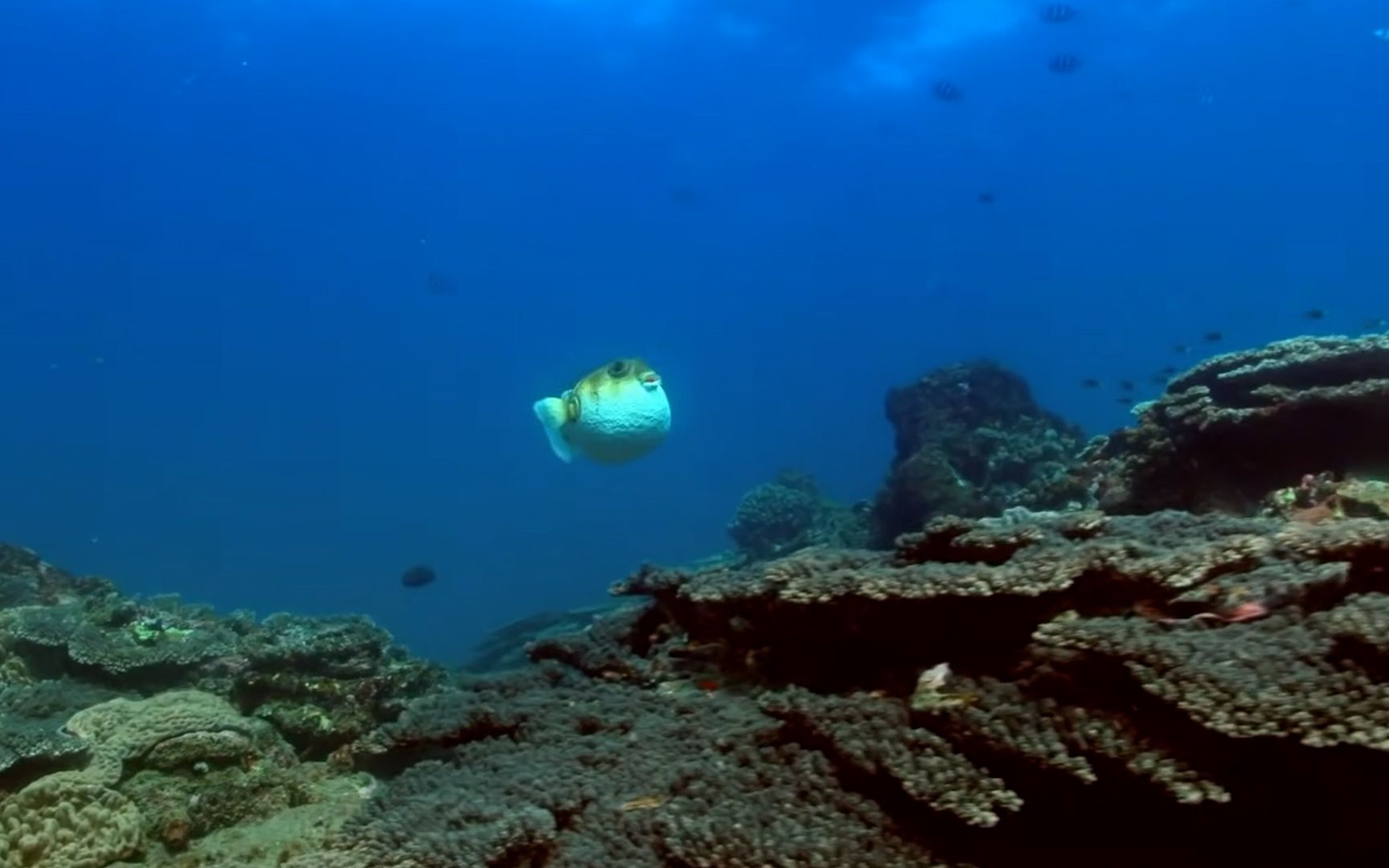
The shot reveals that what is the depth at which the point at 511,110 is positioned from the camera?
84375mm

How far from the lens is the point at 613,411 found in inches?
268

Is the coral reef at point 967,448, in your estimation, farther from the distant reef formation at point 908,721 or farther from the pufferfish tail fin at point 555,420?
the distant reef formation at point 908,721

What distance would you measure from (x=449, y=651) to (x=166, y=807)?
46675 millimetres

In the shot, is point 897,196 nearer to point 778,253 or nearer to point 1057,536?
point 778,253

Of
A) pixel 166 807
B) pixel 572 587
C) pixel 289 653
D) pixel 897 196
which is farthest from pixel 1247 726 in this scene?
pixel 897 196

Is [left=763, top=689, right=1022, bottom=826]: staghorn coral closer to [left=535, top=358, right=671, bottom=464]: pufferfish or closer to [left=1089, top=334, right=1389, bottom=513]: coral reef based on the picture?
[left=535, top=358, right=671, bottom=464]: pufferfish

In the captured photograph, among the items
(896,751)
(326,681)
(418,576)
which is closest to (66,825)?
(326,681)

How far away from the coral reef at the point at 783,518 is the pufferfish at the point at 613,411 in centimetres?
1153

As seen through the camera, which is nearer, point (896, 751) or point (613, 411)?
point (896, 751)

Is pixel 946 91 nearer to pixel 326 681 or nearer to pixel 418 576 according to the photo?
pixel 418 576

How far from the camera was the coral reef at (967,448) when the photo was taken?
13.9 meters

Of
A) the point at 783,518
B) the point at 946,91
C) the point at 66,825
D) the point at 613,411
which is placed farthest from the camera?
the point at 946,91

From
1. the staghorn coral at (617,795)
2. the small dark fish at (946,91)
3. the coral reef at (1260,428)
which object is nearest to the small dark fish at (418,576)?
the coral reef at (1260,428)

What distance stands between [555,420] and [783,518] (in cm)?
1380
